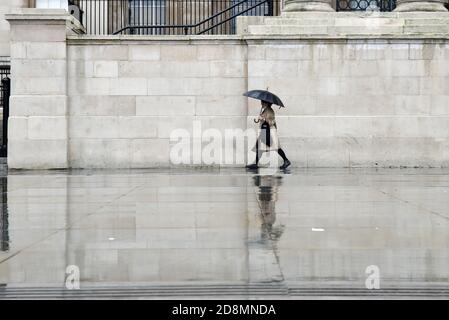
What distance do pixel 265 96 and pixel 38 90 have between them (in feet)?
18.6

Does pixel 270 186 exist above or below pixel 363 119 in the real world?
below

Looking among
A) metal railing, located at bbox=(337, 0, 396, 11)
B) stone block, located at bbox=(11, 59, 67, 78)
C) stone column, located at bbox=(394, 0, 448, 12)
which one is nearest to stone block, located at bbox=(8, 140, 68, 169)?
stone block, located at bbox=(11, 59, 67, 78)

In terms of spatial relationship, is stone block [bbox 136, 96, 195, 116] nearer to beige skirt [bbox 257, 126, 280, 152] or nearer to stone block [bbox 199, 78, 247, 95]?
stone block [bbox 199, 78, 247, 95]

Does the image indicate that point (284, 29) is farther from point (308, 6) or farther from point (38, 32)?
point (38, 32)

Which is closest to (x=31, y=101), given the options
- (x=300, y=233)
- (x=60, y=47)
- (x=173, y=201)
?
(x=60, y=47)

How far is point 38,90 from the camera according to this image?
1941cm

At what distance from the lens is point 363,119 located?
1950cm

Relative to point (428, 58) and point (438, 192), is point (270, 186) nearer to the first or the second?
point (438, 192)

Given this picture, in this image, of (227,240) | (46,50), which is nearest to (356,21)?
(46,50)

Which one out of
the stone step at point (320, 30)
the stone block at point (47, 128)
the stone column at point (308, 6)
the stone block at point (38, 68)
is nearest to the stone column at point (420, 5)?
the stone step at point (320, 30)

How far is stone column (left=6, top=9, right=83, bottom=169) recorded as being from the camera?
19219 mm

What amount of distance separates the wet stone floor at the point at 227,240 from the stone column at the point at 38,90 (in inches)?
219

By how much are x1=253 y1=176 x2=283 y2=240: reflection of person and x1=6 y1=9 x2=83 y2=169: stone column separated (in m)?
5.92
